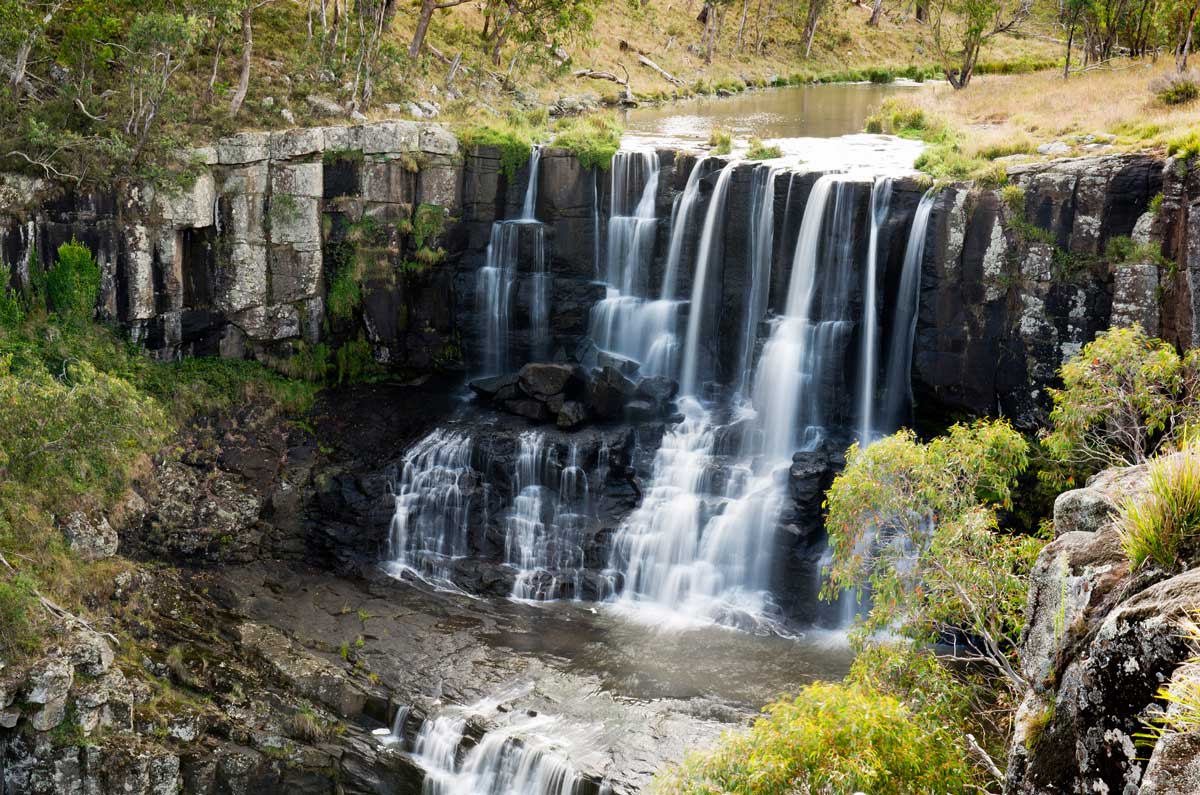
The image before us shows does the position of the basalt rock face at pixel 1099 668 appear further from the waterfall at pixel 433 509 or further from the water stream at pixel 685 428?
the waterfall at pixel 433 509

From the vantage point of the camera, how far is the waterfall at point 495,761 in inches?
827

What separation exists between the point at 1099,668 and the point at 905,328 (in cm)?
2094

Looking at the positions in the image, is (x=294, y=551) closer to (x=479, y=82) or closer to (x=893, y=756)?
(x=893, y=756)

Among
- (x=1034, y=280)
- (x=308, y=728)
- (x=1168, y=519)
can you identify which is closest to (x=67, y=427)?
(x=308, y=728)

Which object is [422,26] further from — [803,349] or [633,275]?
[803,349]

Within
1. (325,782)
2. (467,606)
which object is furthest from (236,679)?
(467,606)

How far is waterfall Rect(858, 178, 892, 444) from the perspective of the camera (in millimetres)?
29844

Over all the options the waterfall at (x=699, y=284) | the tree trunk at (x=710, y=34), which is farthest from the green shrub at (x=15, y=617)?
the tree trunk at (x=710, y=34)

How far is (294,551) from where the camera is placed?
29625mm

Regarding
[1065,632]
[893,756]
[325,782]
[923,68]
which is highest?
[923,68]

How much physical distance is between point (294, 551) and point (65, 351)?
27.4 ft

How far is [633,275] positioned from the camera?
3447 cm

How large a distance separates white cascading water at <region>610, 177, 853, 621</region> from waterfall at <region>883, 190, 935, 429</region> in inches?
Answer: 61.5

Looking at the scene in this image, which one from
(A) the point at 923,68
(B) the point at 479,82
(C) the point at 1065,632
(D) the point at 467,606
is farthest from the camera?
(A) the point at 923,68
